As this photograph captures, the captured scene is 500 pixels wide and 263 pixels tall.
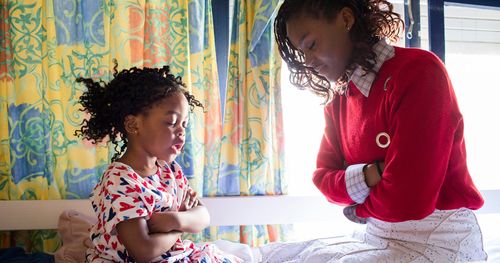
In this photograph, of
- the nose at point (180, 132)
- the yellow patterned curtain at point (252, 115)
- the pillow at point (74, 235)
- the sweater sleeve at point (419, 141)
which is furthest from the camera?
the yellow patterned curtain at point (252, 115)

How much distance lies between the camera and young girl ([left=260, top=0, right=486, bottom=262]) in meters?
1.10

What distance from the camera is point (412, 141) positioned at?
3.59 feet

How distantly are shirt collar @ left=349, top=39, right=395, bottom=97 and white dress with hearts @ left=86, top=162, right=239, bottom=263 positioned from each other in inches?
25.5

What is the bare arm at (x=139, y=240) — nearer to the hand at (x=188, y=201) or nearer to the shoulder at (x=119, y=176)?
the shoulder at (x=119, y=176)

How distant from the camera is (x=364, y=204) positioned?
125cm

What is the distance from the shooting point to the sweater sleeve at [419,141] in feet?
3.57

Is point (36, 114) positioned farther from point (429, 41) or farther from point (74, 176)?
point (429, 41)

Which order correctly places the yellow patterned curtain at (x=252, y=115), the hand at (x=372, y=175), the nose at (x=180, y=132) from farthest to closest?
the yellow patterned curtain at (x=252, y=115)
the nose at (x=180, y=132)
the hand at (x=372, y=175)

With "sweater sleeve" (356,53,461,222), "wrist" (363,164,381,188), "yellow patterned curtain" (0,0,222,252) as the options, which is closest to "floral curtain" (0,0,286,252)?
"yellow patterned curtain" (0,0,222,252)

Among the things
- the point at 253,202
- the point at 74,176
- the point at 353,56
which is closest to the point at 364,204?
the point at 353,56

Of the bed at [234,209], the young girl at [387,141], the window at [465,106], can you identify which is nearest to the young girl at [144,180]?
the young girl at [387,141]

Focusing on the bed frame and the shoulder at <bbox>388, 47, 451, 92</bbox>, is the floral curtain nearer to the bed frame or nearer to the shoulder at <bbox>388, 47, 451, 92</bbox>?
the bed frame

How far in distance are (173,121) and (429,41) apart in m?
1.91

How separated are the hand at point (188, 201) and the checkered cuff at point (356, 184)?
0.49 meters
